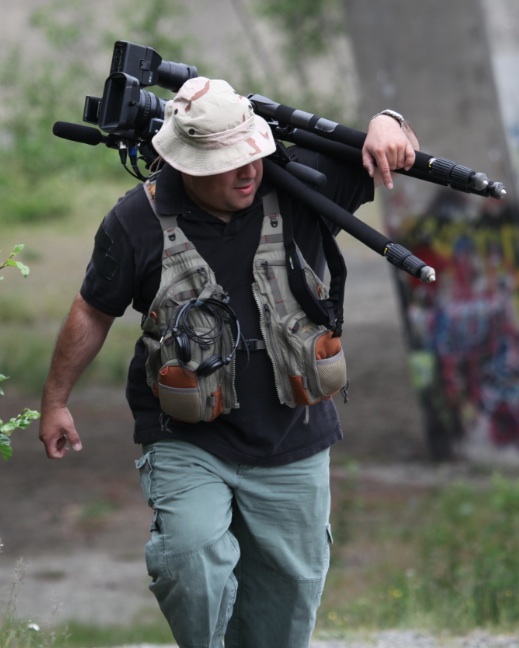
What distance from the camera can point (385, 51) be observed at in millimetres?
9586

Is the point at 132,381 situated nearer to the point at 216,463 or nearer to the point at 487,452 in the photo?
the point at 216,463

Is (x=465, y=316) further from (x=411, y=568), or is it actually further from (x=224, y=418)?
(x=224, y=418)

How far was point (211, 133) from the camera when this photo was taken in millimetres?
3650

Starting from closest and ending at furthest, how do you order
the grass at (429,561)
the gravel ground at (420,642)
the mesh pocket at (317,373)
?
the mesh pocket at (317,373) → the gravel ground at (420,642) → the grass at (429,561)

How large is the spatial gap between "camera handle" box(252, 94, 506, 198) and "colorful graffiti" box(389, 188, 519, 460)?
5.64 meters

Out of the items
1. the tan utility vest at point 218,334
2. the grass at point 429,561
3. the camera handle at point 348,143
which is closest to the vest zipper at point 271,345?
the tan utility vest at point 218,334

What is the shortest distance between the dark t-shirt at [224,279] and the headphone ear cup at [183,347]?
189 millimetres

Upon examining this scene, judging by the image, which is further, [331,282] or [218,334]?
[331,282]

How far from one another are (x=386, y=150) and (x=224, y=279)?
0.61 meters

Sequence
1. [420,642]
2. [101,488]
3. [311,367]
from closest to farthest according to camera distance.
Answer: [311,367], [420,642], [101,488]

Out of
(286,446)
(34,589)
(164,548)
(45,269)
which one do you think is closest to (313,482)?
(286,446)

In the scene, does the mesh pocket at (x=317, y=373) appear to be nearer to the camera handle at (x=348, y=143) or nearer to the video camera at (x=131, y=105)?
the camera handle at (x=348, y=143)

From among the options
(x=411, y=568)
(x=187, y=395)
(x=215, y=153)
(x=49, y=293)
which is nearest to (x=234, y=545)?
(x=187, y=395)

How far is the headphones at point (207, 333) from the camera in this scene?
3.69 metres
